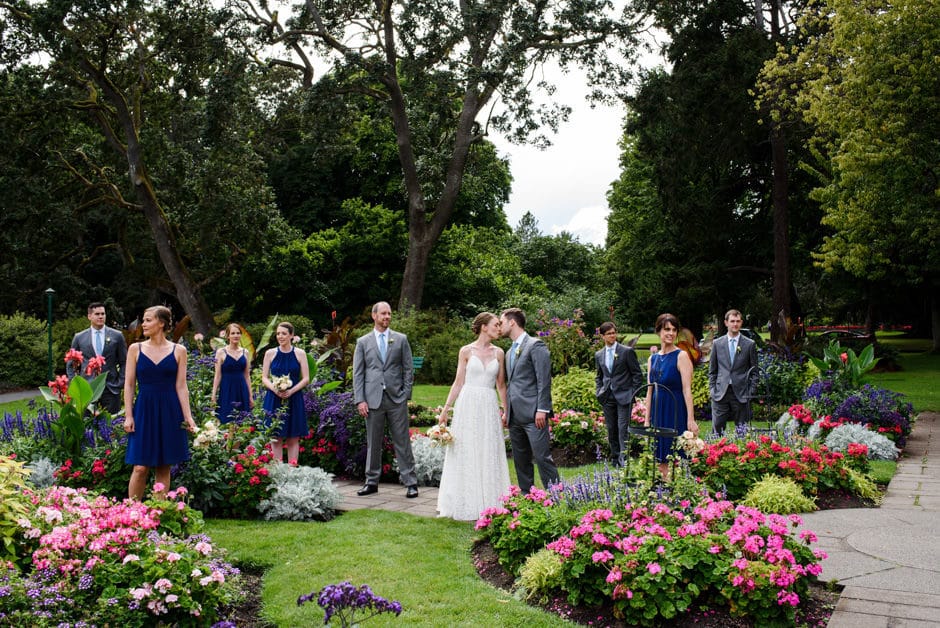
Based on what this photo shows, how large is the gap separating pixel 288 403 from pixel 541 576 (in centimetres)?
455

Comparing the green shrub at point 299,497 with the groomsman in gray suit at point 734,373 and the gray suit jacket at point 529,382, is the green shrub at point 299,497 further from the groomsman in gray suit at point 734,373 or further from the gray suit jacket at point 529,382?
the groomsman in gray suit at point 734,373

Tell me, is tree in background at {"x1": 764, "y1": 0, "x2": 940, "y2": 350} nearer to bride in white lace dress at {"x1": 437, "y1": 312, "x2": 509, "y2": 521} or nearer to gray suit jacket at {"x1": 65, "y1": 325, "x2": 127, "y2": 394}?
bride in white lace dress at {"x1": 437, "y1": 312, "x2": 509, "y2": 521}

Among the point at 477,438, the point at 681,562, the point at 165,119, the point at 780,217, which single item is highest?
the point at 165,119

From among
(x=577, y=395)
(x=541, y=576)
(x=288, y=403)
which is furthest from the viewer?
(x=577, y=395)

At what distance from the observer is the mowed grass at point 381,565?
4.58m

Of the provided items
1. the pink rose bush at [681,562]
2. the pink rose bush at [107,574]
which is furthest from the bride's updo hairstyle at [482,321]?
the pink rose bush at [107,574]

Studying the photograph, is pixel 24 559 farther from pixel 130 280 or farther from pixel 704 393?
pixel 130 280

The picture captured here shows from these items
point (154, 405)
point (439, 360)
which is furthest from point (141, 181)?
point (154, 405)

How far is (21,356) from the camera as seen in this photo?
69.3ft

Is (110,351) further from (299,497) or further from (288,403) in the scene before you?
(299,497)

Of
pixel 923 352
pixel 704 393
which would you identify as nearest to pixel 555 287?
pixel 923 352

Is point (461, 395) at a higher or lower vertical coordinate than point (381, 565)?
higher

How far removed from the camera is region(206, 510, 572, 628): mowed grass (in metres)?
4.58

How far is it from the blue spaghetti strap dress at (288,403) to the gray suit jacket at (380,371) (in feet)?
2.68
